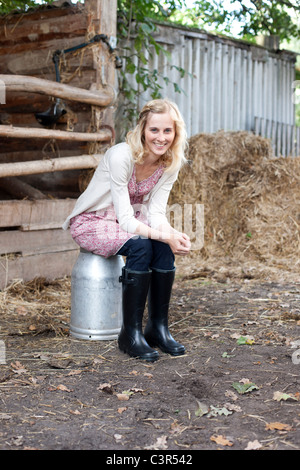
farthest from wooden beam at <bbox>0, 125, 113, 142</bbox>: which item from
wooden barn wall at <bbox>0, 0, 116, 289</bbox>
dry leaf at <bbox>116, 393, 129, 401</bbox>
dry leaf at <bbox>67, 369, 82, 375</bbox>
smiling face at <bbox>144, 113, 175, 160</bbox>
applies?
dry leaf at <bbox>116, 393, 129, 401</bbox>

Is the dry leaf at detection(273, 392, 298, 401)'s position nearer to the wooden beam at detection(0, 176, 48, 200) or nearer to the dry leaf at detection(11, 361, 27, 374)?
the dry leaf at detection(11, 361, 27, 374)

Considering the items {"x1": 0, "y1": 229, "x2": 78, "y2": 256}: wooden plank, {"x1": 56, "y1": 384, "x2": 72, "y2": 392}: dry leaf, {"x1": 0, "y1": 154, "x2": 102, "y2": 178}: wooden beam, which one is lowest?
{"x1": 56, "y1": 384, "x2": 72, "y2": 392}: dry leaf

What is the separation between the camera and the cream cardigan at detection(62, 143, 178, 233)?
3.18m

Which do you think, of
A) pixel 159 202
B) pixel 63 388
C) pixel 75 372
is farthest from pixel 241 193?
pixel 63 388

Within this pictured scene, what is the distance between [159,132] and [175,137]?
15 centimetres

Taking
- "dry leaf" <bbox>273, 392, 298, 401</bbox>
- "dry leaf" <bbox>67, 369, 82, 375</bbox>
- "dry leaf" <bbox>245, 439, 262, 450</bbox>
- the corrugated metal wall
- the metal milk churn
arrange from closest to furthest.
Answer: "dry leaf" <bbox>245, 439, 262, 450</bbox>
"dry leaf" <bbox>273, 392, 298, 401</bbox>
"dry leaf" <bbox>67, 369, 82, 375</bbox>
the metal milk churn
the corrugated metal wall

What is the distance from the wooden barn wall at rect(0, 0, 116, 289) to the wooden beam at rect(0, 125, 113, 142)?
0.07 m

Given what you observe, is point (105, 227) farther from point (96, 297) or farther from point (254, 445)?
point (254, 445)

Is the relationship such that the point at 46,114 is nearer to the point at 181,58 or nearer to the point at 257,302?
the point at 257,302

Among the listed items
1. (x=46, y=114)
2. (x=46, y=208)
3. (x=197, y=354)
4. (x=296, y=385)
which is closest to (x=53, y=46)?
(x=46, y=114)

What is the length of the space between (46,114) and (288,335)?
117 inches

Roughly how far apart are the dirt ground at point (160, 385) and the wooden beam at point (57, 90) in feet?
5.69

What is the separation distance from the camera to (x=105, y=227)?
338 cm

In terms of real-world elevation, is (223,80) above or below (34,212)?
above
